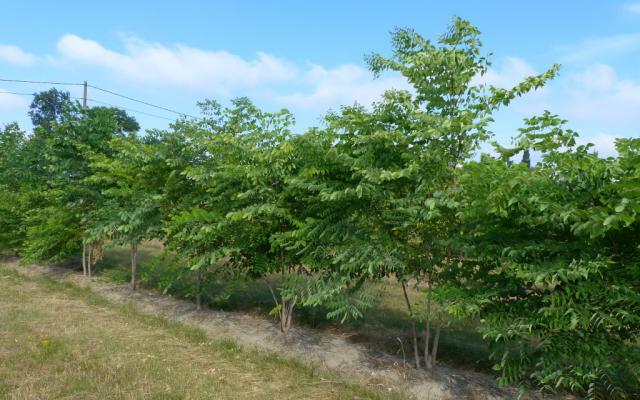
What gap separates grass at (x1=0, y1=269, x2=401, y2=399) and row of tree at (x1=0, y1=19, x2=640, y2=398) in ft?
3.24

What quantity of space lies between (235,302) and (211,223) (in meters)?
3.32

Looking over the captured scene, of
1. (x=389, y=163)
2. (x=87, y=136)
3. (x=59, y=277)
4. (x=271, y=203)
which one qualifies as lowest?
(x=59, y=277)

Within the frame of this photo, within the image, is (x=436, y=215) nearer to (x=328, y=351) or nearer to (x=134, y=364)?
(x=328, y=351)

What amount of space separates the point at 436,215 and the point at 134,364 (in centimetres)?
423

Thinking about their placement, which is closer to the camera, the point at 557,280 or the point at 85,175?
the point at 557,280


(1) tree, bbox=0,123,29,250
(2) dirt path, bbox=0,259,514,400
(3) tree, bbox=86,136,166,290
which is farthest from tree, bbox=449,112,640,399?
(1) tree, bbox=0,123,29,250

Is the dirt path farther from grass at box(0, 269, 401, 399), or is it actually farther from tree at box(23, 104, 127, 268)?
tree at box(23, 104, 127, 268)

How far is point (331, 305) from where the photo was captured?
218 inches

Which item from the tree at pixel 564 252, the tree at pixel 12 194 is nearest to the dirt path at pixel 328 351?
the tree at pixel 564 252

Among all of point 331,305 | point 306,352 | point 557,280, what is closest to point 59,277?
point 306,352

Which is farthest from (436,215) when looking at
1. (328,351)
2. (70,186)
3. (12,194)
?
(12,194)

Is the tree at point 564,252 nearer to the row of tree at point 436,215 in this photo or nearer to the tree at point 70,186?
the row of tree at point 436,215

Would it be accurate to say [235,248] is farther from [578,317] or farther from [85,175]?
[85,175]

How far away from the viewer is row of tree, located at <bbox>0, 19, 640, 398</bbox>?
377cm
